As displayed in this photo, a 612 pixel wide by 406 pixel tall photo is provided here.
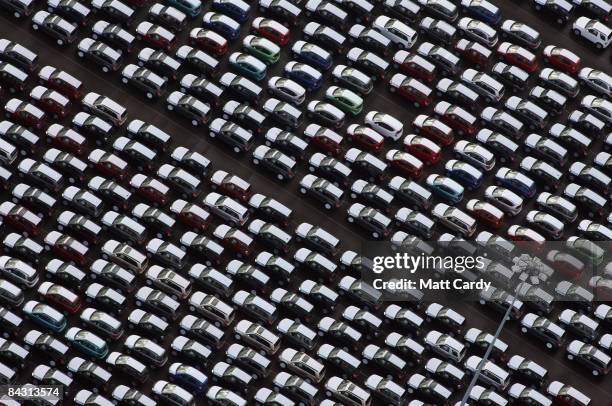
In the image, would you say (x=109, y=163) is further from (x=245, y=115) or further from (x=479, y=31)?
(x=479, y=31)

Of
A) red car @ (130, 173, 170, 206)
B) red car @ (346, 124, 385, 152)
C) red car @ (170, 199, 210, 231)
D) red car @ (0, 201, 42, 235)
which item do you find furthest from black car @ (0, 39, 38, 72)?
red car @ (346, 124, 385, 152)

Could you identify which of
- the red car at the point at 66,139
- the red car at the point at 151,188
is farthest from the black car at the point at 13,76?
the red car at the point at 151,188

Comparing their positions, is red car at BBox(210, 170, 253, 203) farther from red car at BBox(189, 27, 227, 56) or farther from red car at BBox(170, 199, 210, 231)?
red car at BBox(189, 27, 227, 56)

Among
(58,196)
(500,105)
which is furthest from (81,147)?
(500,105)

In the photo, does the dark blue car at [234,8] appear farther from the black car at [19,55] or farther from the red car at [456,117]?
the red car at [456,117]

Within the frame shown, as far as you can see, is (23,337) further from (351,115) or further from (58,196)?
(351,115)
